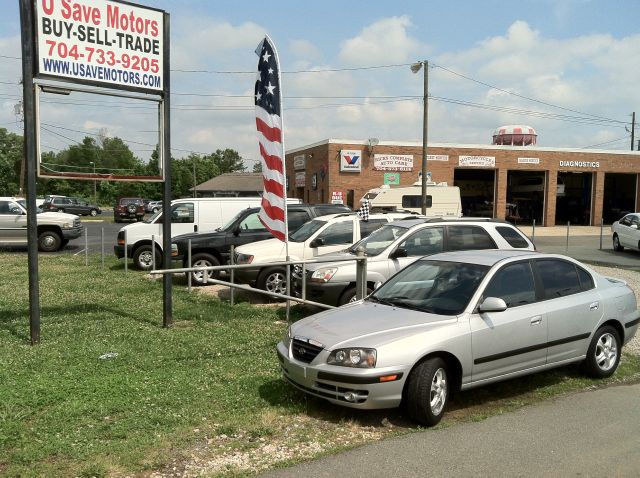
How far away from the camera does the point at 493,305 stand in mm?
5227

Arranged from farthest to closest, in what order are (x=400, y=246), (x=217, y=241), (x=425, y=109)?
(x=425, y=109)
(x=217, y=241)
(x=400, y=246)

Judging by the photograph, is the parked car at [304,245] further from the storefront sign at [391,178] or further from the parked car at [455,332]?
the storefront sign at [391,178]

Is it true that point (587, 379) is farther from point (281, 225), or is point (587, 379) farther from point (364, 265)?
point (281, 225)

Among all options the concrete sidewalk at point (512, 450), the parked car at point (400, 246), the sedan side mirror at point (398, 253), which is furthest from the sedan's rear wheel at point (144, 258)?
the concrete sidewalk at point (512, 450)

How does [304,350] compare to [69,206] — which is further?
[69,206]

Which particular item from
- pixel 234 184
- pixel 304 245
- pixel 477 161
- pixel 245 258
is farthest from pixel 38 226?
pixel 234 184

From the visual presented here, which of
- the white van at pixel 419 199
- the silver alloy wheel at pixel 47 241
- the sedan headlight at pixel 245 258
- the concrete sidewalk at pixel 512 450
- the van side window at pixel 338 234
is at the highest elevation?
the white van at pixel 419 199

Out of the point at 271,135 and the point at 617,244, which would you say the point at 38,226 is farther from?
the point at 617,244

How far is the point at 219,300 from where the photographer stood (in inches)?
420

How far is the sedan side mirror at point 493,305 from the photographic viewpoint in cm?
523

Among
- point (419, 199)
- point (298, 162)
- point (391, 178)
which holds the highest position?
point (298, 162)

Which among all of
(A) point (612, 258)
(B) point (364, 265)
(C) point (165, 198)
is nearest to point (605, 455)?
(B) point (364, 265)

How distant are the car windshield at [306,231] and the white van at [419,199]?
15.1 metres

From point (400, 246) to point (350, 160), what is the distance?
88.8 feet
